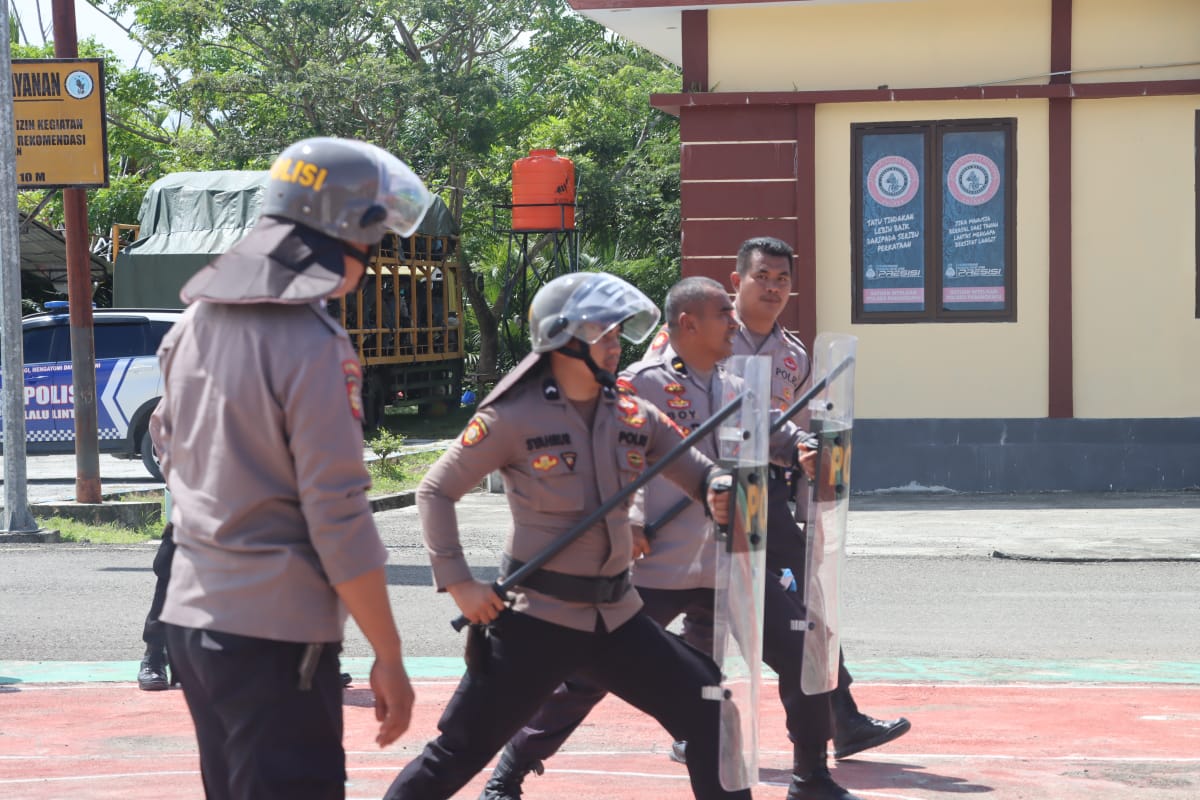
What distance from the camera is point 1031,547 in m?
12.0

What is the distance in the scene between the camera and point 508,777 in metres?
4.89

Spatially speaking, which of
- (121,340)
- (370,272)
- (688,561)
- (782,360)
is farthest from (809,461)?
(370,272)

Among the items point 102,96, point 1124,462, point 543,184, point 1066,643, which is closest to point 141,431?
point 102,96

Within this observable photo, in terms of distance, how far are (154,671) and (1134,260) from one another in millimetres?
10680

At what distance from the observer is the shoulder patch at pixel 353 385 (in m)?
3.00

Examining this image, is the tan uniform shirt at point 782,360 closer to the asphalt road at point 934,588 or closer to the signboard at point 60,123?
the asphalt road at point 934,588

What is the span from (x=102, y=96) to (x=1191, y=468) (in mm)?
10212

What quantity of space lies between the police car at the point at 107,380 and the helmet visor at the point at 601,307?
1285 centimetres

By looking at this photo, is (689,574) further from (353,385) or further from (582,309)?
(353,385)

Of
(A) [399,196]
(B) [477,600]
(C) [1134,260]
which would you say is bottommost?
(B) [477,600]

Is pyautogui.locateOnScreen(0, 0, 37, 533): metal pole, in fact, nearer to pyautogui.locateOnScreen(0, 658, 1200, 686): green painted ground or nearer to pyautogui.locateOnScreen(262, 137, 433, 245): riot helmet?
pyautogui.locateOnScreen(0, 658, 1200, 686): green painted ground

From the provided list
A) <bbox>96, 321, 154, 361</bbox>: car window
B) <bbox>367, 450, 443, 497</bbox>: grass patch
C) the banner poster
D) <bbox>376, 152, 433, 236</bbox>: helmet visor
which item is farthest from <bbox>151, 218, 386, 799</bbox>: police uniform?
<bbox>96, 321, 154, 361</bbox>: car window

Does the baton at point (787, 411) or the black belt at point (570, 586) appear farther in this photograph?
the baton at point (787, 411)

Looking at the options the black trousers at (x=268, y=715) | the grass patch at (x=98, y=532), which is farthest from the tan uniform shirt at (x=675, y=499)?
the grass patch at (x=98, y=532)
